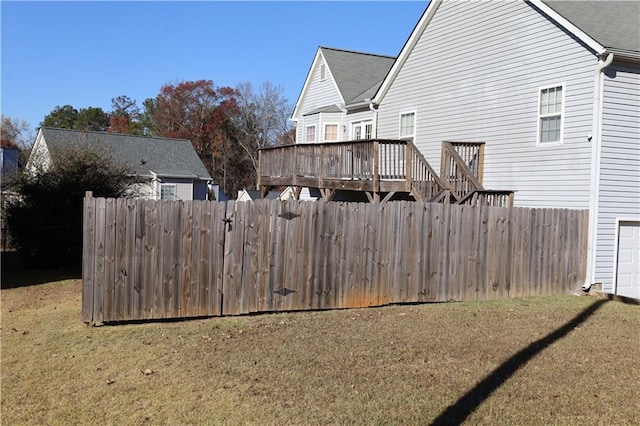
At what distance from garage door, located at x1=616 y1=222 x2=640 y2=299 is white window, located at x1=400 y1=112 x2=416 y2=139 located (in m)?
7.15

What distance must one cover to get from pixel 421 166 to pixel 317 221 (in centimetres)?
501

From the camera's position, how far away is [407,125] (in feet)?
60.8

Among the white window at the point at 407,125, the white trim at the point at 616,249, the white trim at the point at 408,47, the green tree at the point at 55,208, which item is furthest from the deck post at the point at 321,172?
the white trim at the point at 616,249

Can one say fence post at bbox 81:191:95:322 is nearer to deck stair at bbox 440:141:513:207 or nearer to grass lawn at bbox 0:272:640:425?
grass lawn at bbox 0:272:640:425

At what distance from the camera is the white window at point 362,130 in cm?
2150

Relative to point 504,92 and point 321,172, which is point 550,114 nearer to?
point 504,92

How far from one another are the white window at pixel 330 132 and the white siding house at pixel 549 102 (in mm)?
6490

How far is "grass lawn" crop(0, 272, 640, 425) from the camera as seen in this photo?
5.26 meters

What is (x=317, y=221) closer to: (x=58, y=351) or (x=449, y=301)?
(x=449, y=301)

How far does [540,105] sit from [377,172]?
4272 millimetres

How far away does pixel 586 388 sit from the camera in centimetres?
597

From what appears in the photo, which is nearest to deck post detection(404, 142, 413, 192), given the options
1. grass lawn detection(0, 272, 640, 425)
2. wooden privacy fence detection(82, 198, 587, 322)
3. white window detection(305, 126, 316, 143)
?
wooden privacy fence detection(82, 198, 587, 322)

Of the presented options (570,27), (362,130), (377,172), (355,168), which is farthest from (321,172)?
(570,27)

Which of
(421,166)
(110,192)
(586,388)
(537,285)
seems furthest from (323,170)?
(586,388)
